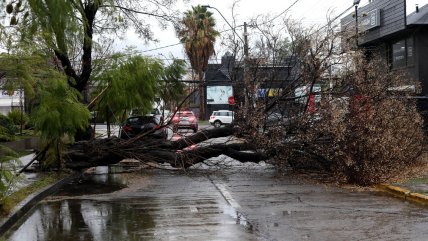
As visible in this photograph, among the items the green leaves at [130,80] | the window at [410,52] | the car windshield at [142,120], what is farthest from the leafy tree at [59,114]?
the window at [410,52]

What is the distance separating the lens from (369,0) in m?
28.8

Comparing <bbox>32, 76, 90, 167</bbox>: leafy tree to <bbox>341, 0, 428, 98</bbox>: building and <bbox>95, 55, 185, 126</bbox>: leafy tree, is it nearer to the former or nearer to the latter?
<bbox>95, 55, 185, 126</bbox>: leafy tree

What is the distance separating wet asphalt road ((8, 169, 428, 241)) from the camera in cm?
802

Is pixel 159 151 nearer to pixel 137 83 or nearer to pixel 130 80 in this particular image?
pixel 137 83

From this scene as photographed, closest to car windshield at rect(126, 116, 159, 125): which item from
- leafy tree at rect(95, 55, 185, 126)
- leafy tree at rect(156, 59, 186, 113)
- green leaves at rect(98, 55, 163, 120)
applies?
leafy tree at rect(156, 59, 186, 113)

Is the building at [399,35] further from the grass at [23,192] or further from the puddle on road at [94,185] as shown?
the grass at [23,192]

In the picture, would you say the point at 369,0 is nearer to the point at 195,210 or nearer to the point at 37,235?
the point at 195,210

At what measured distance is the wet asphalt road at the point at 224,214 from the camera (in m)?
8.02

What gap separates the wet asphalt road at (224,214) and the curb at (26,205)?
0.54ft

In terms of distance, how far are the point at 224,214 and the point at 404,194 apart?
4004mm

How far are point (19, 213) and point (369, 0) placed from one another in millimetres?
23918

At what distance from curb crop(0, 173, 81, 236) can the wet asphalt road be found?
0.54 ft

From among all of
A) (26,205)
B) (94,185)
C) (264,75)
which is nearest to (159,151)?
(94,185)

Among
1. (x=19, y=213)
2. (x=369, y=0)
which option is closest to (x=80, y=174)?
(x=19, y=213)
